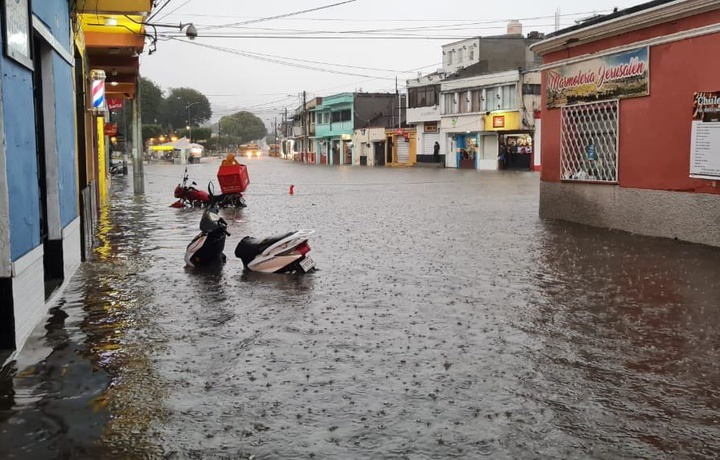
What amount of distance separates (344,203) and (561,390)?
59.4 ft

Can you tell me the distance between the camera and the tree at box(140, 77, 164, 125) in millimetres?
126188

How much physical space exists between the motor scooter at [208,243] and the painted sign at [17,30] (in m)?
4.17

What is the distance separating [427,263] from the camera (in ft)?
36.2

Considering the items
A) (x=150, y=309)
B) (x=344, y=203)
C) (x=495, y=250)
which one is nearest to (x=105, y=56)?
(x=344, y=203)

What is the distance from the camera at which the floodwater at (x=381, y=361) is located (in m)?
4.39

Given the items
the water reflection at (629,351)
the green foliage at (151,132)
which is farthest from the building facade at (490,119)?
the green foliage at (151,132)

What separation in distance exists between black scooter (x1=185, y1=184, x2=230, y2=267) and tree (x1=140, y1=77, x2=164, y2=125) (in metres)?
116

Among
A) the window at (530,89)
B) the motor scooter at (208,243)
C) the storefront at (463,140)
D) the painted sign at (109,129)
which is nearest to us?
the motor scooter at (208,243)

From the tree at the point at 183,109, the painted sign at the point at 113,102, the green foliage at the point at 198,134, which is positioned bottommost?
the painted sign at the point at 113,102

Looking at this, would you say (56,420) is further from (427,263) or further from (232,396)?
(427,263)

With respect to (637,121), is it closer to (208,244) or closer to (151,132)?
(208,244)

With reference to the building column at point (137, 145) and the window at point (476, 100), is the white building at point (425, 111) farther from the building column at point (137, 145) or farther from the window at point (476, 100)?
the building column at point (137, 145)

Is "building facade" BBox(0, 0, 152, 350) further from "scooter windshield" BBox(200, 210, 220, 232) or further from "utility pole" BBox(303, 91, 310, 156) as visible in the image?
"utility pole" BBox(303, 91, 310, 156)

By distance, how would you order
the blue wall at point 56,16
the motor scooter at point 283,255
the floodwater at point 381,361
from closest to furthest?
the floodwater at point 381,361 < the blue wall at point 56,16 < the motor scooter at point 283,255
